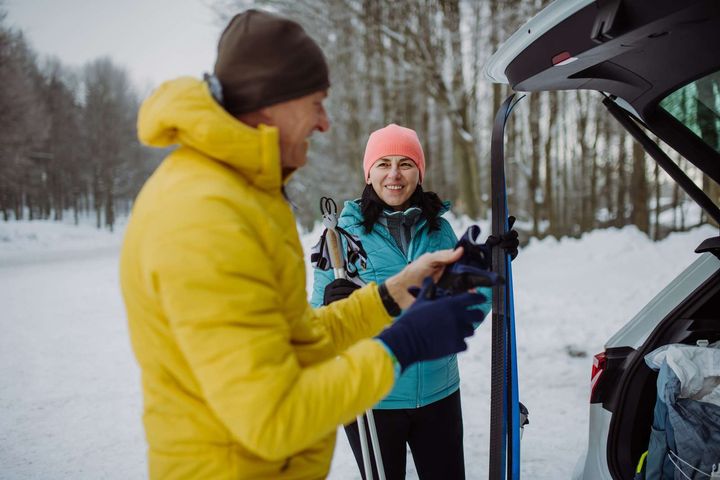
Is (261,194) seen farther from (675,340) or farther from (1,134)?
(1,134)

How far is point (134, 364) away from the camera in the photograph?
229 inches

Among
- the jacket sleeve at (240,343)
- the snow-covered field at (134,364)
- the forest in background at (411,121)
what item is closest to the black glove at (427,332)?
the jacket sleeve at (240,343)

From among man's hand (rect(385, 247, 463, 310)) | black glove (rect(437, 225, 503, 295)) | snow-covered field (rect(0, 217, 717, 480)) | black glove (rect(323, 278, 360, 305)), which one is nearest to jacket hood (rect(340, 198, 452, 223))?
black glove (rect(323, 278, 360, 305))

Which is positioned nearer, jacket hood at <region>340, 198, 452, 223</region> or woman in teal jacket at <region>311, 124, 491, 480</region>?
woman in teal jacket at <region>311, 124, 491, 480</region>

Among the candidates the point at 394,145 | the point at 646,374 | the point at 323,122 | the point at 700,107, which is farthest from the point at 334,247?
the point at 700,107

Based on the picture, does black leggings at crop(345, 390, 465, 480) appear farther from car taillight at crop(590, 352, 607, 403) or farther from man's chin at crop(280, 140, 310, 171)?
man's chin at crop(280, 140, 310, 171)

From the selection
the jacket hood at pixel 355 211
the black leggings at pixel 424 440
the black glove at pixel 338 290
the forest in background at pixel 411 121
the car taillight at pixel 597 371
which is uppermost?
the forest in background at pixel 411 121

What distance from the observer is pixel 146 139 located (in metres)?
1.09

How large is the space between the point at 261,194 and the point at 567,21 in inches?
42.2

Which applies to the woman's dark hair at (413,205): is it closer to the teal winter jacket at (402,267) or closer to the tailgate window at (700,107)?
the teal winter jacket at (402,267)

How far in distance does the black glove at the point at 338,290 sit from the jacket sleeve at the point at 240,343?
1165mm

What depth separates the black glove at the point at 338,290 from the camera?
214 centimetres

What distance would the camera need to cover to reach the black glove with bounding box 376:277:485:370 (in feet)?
3.62

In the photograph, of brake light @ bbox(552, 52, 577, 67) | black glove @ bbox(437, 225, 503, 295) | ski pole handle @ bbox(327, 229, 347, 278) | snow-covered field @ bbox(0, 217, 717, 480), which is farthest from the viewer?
snow-covered field @ bbox(0, 217, 717, 480)
